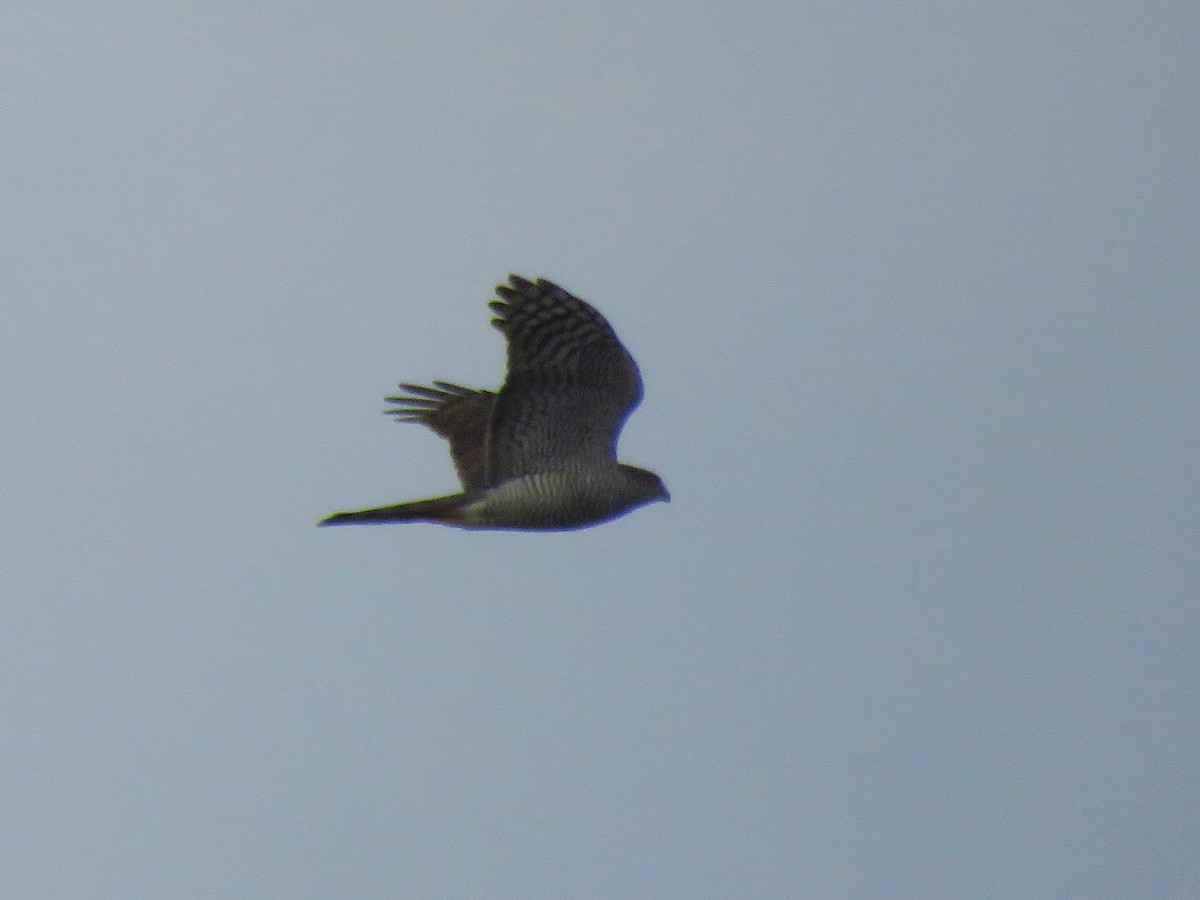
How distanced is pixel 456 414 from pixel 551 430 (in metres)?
2.65

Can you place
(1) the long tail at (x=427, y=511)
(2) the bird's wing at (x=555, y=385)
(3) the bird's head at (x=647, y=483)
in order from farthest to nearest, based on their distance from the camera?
(3) the bird's head at (x=647, y=483)
(1) the long tail at (x=427, y=511)
(2) the bird's wing at (x=555, y=385)

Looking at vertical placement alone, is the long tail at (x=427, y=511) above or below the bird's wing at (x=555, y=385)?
below

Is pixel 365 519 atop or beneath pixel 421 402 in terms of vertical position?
beneath

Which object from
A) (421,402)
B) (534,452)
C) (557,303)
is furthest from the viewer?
(421,402)

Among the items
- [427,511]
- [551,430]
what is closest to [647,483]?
[551,430]

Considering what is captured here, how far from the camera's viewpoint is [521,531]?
1316 centimetres

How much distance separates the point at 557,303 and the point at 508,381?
2.29ft

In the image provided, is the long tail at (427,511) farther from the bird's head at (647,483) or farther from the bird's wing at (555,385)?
the bird's head at (647,483)

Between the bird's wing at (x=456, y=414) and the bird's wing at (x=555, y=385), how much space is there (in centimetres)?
174

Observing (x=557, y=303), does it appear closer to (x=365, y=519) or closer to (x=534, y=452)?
(x=534, y=452)

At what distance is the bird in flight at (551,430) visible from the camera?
12.1 meters

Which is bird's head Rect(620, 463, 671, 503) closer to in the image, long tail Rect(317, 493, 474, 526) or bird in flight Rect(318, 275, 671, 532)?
bird in flight Rect(318, 275, 671, 532)

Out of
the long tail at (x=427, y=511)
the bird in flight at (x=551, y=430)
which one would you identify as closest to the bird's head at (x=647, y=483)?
the bird in flight at (x=551, y=430)

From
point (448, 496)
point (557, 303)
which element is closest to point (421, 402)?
point (448, 496)
